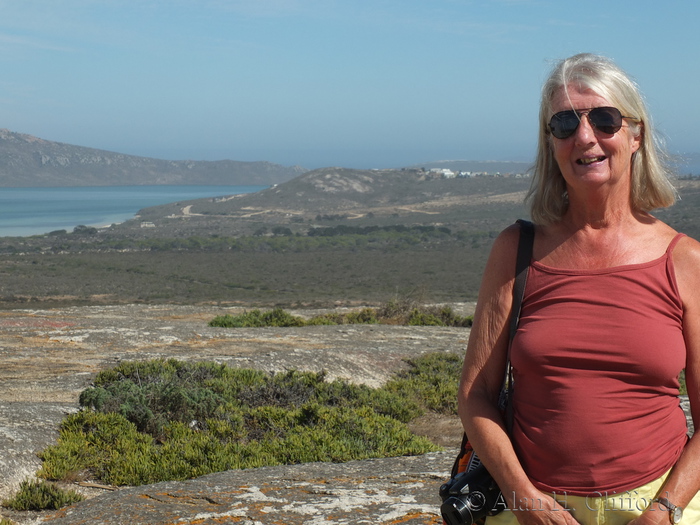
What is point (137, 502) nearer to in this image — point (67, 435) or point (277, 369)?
point (67, 435)

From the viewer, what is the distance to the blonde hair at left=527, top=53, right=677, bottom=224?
216 centimetres

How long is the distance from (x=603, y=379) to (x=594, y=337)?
113 mm

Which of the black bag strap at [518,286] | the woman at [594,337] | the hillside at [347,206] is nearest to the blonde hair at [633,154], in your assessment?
the woman at [594,337]

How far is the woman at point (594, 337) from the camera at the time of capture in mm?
2004

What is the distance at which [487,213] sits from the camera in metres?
73.6

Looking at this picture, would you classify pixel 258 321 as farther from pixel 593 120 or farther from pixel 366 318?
pixel 593 120

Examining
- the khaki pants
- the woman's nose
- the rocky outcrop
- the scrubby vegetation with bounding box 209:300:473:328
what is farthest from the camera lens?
the scrubby vegetation with bounding box 209:300:473:328

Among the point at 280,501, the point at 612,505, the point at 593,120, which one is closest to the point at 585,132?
the point at 593,120

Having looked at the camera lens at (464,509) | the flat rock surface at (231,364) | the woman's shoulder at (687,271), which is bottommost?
the flat rock surface at (231,364)

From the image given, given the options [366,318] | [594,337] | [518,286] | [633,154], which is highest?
[633,154]

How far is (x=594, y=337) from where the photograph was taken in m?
2.02

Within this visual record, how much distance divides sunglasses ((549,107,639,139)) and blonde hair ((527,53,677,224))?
0.04 metres

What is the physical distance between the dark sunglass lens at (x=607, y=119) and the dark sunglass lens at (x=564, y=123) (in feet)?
0.17

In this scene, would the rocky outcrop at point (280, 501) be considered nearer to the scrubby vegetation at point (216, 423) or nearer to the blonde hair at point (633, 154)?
the scrubby vegetation at point (216, 423)
